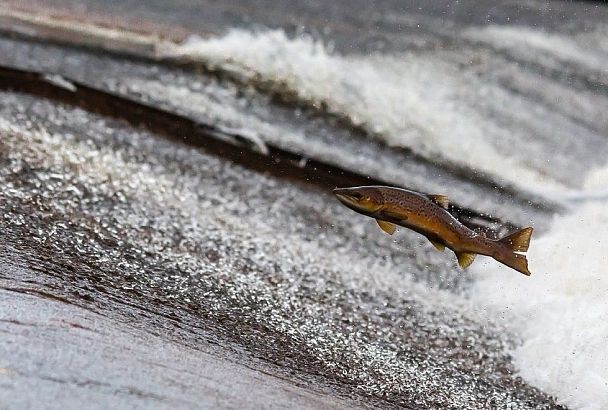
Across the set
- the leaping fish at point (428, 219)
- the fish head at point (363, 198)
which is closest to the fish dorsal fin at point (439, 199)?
the leaping fish at point (428, 219)

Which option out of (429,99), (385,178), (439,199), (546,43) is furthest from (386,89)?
(439,199)

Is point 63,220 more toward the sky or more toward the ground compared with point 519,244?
more toward the ground

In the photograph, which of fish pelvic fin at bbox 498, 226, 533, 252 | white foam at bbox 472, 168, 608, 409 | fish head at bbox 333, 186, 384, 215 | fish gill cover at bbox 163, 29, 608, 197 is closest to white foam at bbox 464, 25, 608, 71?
fish gill cover at bbox 163, 29, 608, 197

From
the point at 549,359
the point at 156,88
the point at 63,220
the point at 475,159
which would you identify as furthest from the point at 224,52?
the point at 549,359

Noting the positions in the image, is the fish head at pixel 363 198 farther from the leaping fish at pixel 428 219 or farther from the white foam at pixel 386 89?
the white foam at pixel 386 89

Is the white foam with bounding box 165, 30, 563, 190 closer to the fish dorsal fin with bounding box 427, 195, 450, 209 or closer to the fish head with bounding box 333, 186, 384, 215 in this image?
the fish dorsal fin with bounding box 427, 195, 450, 209

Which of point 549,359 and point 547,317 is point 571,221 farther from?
point 549,359
